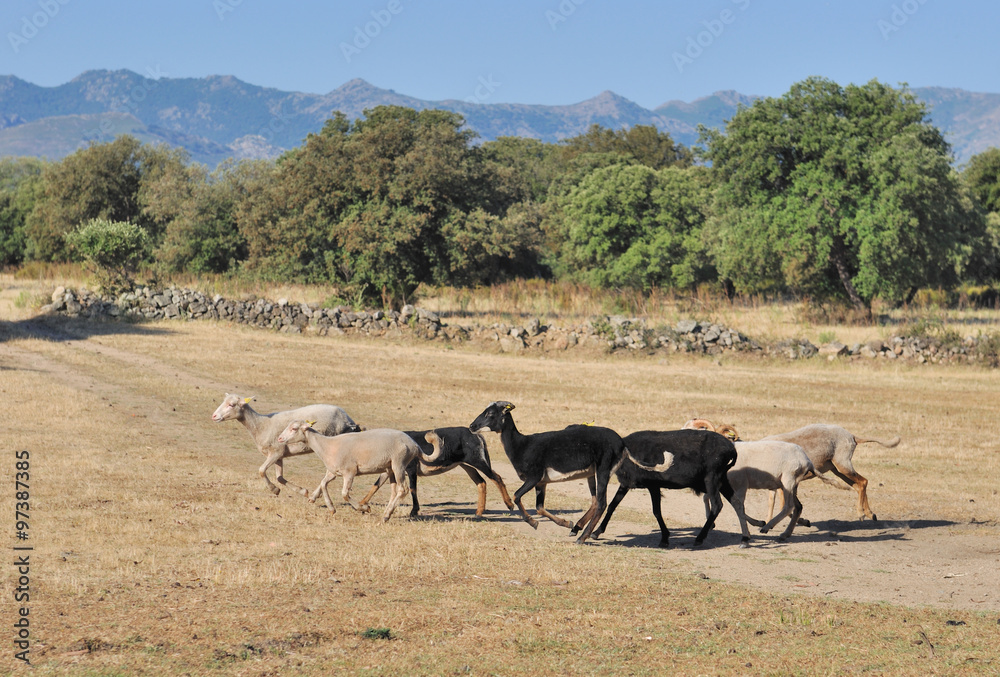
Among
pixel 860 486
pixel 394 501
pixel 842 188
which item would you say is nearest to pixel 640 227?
pixel 842 188

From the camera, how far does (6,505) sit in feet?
39.2

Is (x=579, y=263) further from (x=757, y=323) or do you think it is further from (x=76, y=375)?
(x=76, y=375)

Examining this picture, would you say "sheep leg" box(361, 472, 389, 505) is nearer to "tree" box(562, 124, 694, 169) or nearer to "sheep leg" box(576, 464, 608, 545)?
"sheep leg" box(576, 464, 608, 545)

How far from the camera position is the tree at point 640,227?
54344mm

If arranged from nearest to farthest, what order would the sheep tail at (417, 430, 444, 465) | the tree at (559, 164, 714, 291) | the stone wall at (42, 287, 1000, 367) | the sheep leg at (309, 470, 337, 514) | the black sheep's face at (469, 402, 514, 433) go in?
the black sheep's face at (469, 402, 514, 433) → the sheep leg at (309, 470, 337, 514) → the sheep tail at (417, 430, 444, 465) → the stone wall at (42, 287, 1000, 367) → the tree at (559, 164, 714, 291)

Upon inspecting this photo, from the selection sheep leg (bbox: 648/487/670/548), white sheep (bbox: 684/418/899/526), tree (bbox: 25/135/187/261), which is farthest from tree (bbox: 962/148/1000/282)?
tree (bbox: 25/135/187/261)

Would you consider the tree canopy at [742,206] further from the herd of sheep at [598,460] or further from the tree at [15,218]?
the tree at [15,218]

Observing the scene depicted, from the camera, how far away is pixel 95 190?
64.1 metres

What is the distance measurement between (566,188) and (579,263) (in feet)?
43.7

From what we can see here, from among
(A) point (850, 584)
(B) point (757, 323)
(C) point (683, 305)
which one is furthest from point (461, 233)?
(A) point (850, 584)

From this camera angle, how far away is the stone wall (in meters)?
33.2

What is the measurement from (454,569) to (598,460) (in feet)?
8.61

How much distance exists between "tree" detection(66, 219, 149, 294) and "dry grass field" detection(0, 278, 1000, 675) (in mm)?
19427

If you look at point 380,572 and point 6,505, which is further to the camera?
point 6,505
